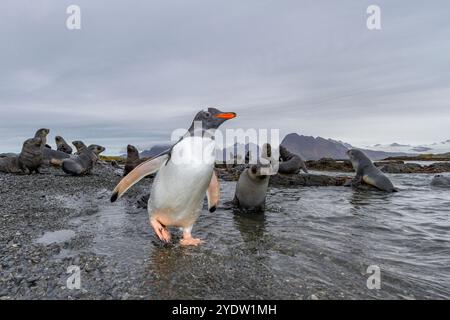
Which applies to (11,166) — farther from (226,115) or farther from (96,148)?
(226,115)

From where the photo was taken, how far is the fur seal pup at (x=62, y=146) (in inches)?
904

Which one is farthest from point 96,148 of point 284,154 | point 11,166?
point 284,154

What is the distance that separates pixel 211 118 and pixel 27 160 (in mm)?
13132

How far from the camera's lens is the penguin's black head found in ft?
15.3

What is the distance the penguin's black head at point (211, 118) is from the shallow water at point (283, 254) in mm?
1835

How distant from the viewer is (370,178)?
1401 cm

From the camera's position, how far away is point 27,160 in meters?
14.4

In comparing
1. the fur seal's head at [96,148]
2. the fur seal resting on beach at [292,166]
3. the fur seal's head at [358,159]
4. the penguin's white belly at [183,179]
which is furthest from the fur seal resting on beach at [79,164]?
the fur seal's head at [358,159]

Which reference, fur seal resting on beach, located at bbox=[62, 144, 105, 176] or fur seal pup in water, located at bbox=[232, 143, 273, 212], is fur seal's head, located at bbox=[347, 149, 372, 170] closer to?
fur seal pup in water, located at bbox=[232, 143, 273, 212]

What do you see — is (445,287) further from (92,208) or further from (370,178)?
(370,178)

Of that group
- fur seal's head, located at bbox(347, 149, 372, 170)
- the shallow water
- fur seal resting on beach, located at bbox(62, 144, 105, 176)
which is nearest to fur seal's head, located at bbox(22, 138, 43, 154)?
fur seal resting on beach, located at bbox(62, 144, 105, 176)

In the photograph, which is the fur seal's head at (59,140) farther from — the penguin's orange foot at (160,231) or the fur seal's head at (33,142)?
the penguin's orange foot at (160,231)
